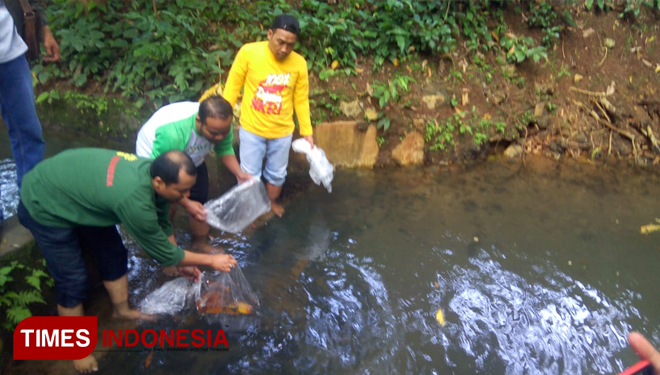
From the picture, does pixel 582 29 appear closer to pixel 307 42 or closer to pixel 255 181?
pixel 307 42

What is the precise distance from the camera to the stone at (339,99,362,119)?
539 cm

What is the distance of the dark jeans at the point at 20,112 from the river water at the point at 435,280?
3.50 feet

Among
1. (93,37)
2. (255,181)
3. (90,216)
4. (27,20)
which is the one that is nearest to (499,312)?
(255,181)

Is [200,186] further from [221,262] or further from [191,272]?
[221,262]

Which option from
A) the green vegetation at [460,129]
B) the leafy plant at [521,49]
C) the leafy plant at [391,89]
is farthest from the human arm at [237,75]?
the leafy plant at [521,49]

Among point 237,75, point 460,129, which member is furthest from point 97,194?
point 460,129

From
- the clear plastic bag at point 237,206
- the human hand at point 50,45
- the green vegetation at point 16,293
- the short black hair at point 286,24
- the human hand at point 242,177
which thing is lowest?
the green vegetation at point 16,293

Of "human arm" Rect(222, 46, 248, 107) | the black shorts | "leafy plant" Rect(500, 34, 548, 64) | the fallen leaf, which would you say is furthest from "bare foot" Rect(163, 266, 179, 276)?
"leafy plant" Rect(500, 34, 548, 64)

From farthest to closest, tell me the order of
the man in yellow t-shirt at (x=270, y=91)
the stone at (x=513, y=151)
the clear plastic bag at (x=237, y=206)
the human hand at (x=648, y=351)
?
the stone at (x=513, y=151) → the man in yellow t-shirt at (x=270, y=91) → the clear plastic bag at (x=237, y=206) → the human hand at (x=648, y=351)

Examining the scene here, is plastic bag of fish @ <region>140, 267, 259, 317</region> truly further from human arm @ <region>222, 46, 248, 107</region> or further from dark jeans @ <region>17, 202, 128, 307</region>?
human arm @ <region>222, 46, 248, 107</region>

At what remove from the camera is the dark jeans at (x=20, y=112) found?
8.59 ft

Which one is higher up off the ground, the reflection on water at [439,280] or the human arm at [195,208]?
the human arm at [195,208]

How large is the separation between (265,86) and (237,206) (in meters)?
0.98

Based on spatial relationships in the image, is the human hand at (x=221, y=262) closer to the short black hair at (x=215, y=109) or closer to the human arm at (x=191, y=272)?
the human arm at (x=191, y=272)
